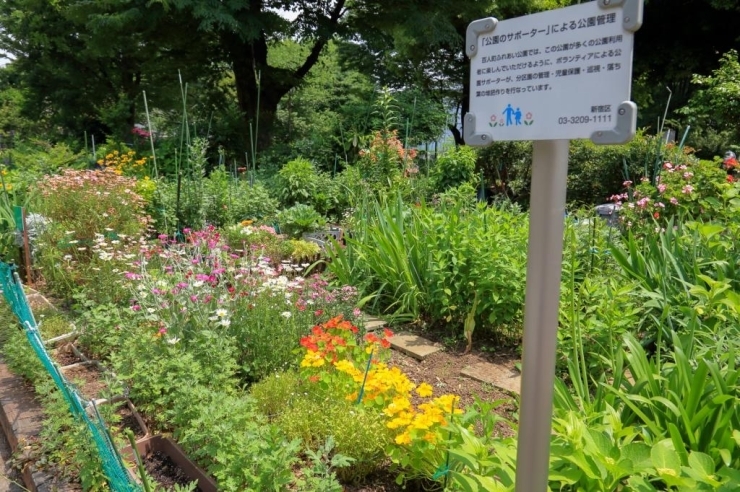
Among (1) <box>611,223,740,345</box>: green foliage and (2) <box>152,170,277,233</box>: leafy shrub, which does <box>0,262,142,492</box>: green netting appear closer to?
(1) <box>611,223,740,345</box>: green foliage

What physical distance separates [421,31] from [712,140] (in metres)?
11.6

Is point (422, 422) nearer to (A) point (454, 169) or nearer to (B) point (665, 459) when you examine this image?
(B) point (665, 459)

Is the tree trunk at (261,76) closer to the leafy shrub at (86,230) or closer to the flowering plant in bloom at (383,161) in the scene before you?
the flowering plant in bloom at (383,161)

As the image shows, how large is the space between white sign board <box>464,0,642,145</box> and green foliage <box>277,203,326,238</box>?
497 cm

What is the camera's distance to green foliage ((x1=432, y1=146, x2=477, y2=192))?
7832 millimetres

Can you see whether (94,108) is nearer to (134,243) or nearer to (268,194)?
(268,194)

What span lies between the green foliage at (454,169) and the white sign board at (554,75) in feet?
21.2

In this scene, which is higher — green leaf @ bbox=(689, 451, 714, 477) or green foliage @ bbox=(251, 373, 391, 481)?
green leaf @ bbox=(689, 451, 714, 477)

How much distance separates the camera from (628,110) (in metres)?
1.08

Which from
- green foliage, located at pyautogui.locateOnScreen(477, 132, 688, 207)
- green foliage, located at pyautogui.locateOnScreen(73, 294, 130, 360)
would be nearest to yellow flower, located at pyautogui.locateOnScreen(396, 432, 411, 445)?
green foliage, located at pyautogui.locateOnScreen(73, 294, 130, 360)

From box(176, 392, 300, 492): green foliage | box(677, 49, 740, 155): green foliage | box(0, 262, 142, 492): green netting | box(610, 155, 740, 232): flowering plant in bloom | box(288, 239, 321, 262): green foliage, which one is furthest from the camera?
box(677, 49, 740, 155): green foliage

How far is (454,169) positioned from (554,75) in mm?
6749

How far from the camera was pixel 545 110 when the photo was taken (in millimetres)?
1210

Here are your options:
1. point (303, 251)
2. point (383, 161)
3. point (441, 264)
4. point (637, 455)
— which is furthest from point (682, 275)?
point (383, 161)
